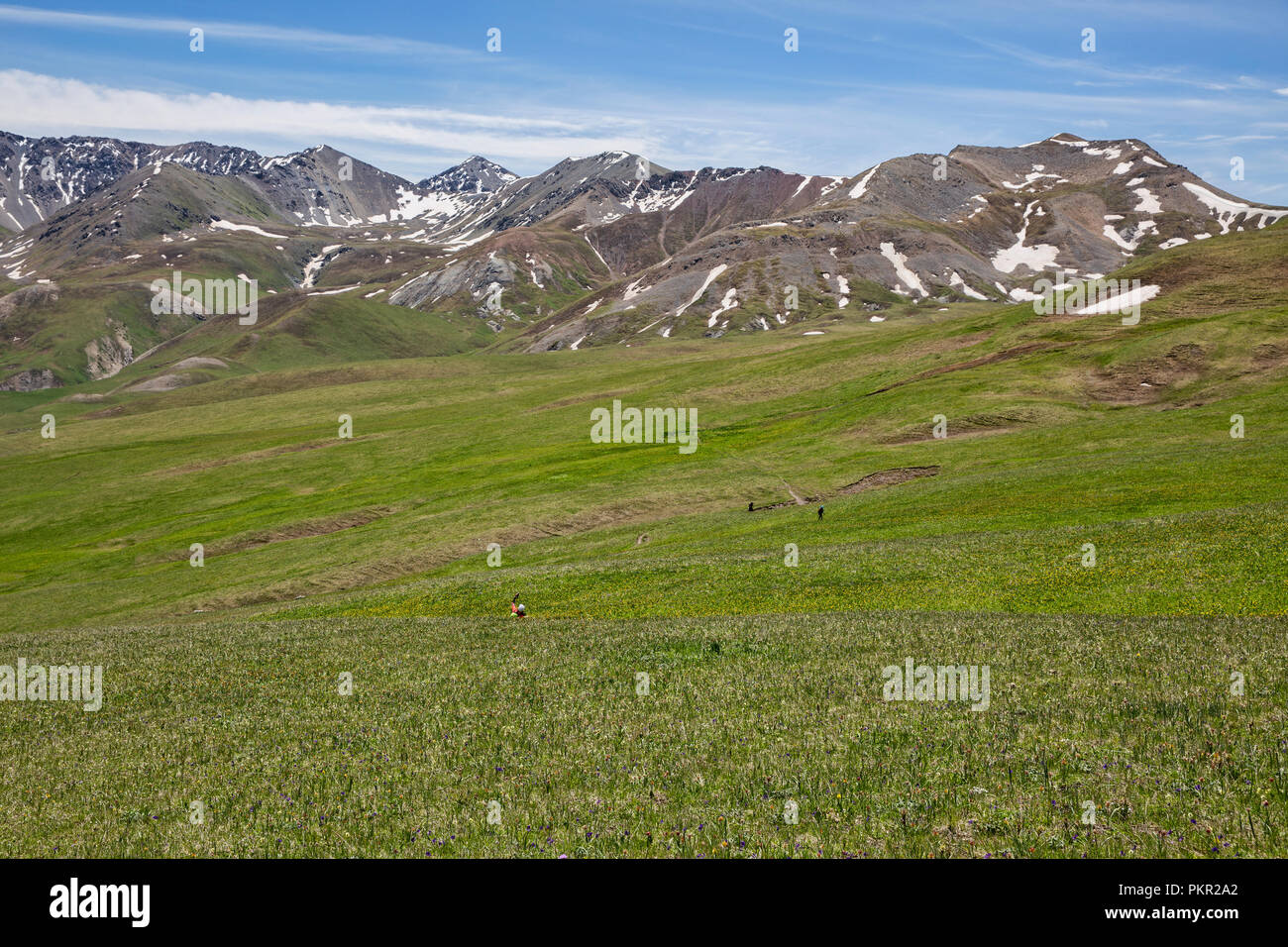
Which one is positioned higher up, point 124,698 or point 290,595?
point 124,698

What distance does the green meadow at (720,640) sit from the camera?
13766 millimetres

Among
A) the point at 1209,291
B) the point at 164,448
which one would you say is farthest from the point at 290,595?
the point at 1209,291

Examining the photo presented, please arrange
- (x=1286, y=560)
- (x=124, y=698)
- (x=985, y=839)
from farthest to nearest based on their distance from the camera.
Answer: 1. (x=1286, y=560)
2. (x=124, y=698)
3. (x=985, y=839)

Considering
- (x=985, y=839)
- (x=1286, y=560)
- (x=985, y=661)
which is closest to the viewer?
(x=985, y=839)

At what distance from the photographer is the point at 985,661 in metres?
22.9

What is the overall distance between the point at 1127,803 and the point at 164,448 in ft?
539

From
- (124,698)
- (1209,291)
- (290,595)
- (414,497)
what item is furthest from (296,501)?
(1209,291)

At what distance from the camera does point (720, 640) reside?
29.3 meters

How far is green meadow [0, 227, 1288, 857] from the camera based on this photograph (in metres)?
13.8

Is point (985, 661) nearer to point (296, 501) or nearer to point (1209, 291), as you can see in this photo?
point (296, 501)
